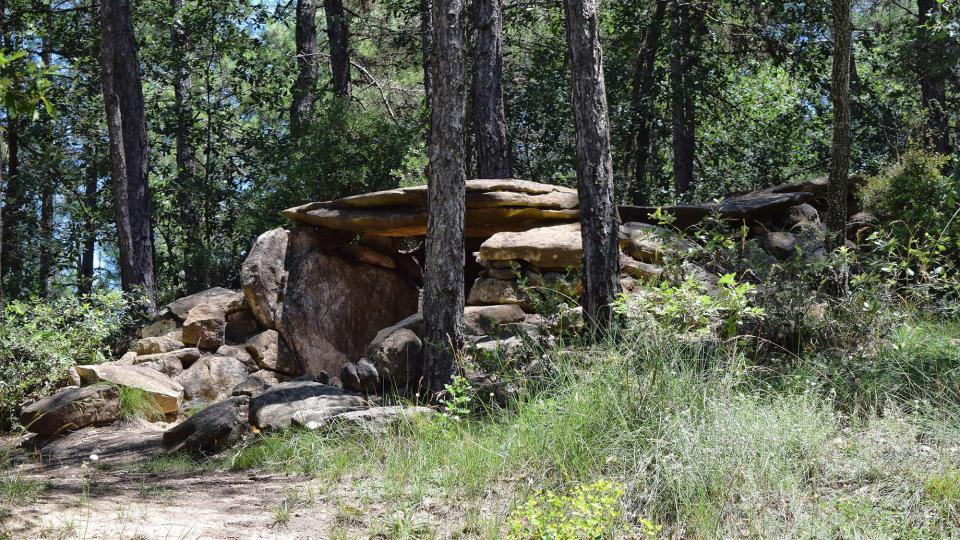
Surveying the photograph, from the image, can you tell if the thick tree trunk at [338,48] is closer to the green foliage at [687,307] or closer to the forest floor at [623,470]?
the forest floor at [623,470]

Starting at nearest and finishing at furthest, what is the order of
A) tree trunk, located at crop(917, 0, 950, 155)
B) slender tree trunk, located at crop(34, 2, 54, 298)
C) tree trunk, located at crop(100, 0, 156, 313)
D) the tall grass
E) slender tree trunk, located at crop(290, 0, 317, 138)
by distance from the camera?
1. the tall grass
2. tree trunk, located at crop(917, 0, 950, 155)
3. tree trunk, located at crop(100, 0, 156, 313)
4. slender tree trunk, located at crop(290, 0, 317, 138)
5. slender tree trunk, located at crop(34, 2, 54, 298)

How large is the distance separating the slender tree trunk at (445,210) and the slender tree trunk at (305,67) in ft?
26.3

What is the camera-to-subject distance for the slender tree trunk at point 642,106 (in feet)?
48.1

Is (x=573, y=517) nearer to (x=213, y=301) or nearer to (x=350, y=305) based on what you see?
(x=350, y=305)

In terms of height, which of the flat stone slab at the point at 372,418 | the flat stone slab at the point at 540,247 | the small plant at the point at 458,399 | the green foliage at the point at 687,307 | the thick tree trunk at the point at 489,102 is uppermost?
the thick tree trunk at the point at 489,102

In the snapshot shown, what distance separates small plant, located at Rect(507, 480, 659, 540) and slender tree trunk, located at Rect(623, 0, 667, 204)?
10833 millimetres

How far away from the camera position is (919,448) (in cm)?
489

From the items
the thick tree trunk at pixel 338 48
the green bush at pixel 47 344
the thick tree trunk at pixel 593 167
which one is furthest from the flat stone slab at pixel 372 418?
the thick tree trunk at pixel 338 48

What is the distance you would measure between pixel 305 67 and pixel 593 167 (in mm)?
9504

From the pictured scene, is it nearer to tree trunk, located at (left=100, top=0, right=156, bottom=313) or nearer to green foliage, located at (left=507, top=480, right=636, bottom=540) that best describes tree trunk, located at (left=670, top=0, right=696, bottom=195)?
tree trunk, located at (left=100, top=0, right=156, bottom=313)

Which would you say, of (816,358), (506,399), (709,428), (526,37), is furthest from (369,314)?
(526,37)

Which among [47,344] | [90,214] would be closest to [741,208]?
[47,344]

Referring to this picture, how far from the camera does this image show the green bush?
Answer: 9.61 metres

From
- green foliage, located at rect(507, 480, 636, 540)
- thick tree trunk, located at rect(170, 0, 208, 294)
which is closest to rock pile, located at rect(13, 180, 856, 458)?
green foliage, located at rect(507, 480, 636, 540)
